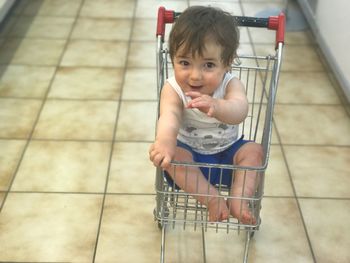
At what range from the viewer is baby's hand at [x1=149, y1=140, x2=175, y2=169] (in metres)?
1.18

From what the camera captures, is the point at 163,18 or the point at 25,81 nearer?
the point at 163,18

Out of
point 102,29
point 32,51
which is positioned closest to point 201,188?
point 32,51

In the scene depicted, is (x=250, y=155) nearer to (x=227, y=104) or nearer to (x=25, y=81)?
(x=227, y=104)

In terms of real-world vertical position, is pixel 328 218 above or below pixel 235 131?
below

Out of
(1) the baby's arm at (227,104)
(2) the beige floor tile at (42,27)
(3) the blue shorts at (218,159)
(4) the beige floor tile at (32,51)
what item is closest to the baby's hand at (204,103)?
(1) the baby's arm at (227,104)

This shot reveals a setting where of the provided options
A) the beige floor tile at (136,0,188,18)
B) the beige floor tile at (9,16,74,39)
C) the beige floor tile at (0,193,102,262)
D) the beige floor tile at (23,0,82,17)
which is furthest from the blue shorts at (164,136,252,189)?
the beige floor tile at (23,0,82,17)

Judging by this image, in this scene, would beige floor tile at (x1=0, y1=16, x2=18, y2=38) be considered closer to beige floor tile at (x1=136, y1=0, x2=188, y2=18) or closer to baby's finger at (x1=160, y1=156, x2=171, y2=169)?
beige floor tile at (x1=136, y1=0, x2=188, y2=18)

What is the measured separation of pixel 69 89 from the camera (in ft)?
7.96

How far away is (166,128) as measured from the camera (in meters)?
1.24

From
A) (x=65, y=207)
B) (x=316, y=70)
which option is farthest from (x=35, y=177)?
(x=316, y=70)

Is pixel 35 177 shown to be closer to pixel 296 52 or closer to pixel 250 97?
pixel 250 97

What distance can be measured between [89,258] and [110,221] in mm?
170

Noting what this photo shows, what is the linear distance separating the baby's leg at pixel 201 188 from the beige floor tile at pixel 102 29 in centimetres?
173

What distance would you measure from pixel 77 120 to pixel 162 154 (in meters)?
1.11
